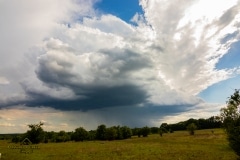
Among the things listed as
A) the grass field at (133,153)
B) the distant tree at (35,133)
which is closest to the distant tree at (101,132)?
the distant tree at (35,133)

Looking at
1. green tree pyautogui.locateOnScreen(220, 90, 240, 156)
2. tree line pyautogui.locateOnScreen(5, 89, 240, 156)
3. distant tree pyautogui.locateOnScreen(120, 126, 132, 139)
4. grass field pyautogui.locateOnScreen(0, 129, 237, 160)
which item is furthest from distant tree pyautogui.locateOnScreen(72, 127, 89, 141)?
green tree pyautogui.locateOnScreen(220, 90, 240, 156)

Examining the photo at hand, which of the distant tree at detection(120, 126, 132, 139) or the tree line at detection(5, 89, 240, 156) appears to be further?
the distant tree at detection(120, 126, 132, 139)

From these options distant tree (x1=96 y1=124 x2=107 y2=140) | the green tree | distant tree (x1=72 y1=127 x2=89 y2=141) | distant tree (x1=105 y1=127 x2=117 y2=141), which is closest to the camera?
the green tree

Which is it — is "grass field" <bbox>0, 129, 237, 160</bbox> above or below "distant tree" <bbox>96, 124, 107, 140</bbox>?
below

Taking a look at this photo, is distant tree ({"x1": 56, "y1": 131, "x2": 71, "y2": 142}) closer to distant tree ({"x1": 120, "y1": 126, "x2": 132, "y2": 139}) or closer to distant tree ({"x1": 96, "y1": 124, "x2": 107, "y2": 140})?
distant tree ({"x1": 96, "y1": 124, "x2": 107, "y2": 140})

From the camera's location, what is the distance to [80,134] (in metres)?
174

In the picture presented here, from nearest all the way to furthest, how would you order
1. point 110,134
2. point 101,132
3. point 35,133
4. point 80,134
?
point 35,133, point 110,134, point 80,134, point 101,132

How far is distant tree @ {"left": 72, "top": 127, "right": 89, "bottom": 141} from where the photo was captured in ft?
571

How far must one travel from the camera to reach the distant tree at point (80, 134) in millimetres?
174125

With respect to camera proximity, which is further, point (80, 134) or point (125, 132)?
point (125, 132)

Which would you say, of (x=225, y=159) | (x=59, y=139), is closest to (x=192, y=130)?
(x=59, y=139)

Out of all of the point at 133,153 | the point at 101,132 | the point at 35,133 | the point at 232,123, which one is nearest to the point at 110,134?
the point at 101,132

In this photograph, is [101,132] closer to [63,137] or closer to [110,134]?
[110,134]

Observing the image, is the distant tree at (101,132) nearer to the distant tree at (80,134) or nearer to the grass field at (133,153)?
the distant tree at (80,134)
